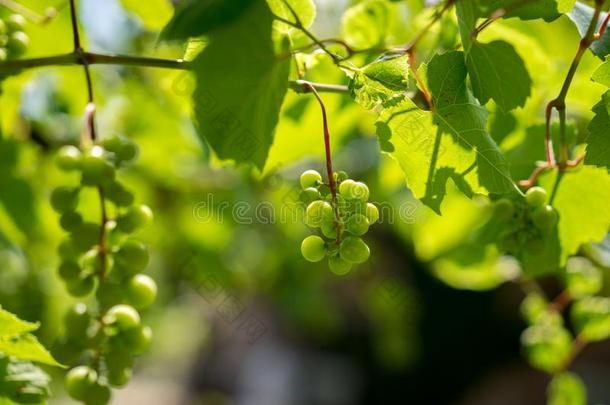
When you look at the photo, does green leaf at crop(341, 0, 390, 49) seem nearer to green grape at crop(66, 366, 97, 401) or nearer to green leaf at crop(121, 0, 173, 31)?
green leaf at crop(121, 0, 173, 31)

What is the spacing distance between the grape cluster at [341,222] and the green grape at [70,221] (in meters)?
0.37

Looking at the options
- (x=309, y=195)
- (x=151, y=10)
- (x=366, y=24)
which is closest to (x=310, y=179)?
(x=309, y=195)

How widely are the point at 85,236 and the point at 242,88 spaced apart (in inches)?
15.1

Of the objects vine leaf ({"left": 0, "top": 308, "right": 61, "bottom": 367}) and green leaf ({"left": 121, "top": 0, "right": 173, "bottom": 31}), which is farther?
green leaf ({"left": 121, "top": 0, "right": 173, "bottom": 31})

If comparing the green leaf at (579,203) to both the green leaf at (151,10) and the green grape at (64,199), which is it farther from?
the green leaf at (151,10)

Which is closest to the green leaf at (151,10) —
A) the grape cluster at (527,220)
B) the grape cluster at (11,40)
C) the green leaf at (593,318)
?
the grape cluster at (11,40)

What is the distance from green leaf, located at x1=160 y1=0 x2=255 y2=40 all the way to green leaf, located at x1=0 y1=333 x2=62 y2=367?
470 millimetres

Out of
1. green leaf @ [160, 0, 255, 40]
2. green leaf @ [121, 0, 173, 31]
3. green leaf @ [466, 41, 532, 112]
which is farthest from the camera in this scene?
green leaf @ [121, 0, 173, 31]

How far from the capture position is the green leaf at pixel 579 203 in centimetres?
117

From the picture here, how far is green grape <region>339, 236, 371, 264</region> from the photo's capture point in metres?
0.92

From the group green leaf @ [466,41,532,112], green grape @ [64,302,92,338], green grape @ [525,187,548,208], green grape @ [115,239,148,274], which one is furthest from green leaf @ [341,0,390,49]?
green grape @ [64,302,92,338]

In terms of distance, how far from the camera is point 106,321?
3.54ft

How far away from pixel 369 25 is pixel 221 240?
1.43 metres

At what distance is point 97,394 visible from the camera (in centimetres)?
105
